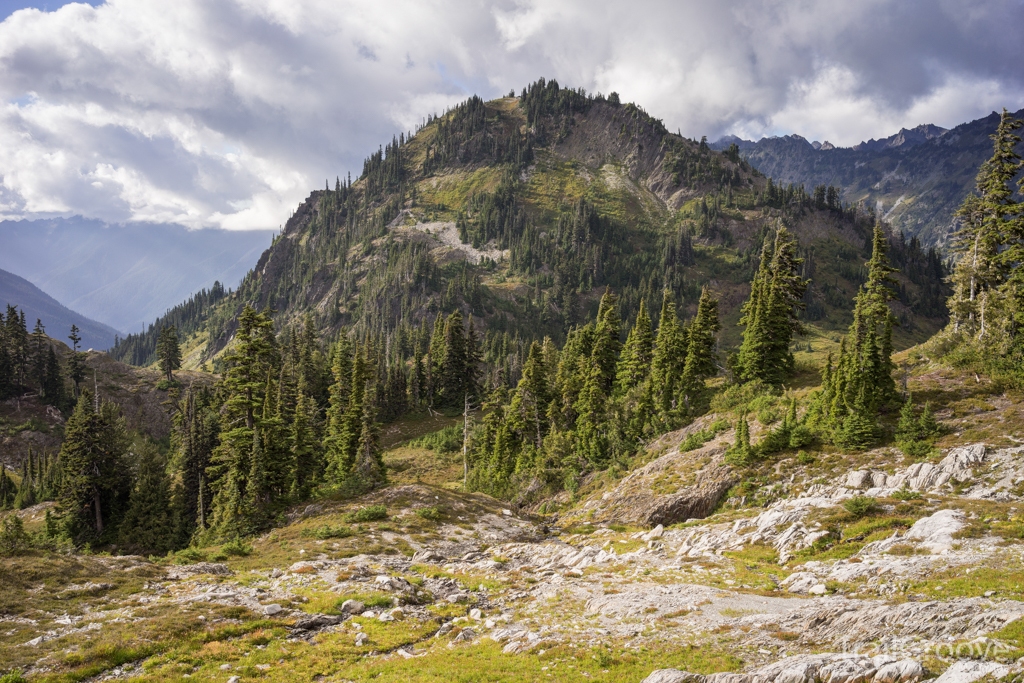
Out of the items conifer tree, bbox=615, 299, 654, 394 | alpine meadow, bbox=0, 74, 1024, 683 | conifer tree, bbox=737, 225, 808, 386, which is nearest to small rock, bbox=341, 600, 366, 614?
alpine meadow, bbox=0, 74, 1024, 683

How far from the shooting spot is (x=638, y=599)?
2127cm

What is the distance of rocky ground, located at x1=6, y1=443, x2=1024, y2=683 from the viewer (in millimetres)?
13836

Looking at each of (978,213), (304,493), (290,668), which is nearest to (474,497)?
(304,493)

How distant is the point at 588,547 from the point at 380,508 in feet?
58.9

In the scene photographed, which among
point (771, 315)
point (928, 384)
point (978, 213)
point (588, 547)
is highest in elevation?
point (978, 213)

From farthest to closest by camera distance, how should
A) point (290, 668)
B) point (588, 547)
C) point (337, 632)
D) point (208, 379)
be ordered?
point (208, 379) < point (588, 547) < point (337, 632) < point (290, 668)

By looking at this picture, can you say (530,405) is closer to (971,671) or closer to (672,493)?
(672,493)

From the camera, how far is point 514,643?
17859 mm

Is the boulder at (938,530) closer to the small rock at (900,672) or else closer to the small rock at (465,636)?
the small rock at (900,672)

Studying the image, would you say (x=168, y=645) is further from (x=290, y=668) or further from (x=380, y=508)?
(x=380, y=508)

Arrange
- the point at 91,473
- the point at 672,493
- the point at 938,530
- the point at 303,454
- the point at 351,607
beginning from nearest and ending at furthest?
1. the point at 938,530
2. the point at 351,607
3. the point at 672,493
4. the point at 91,473
5. the point at 303,454

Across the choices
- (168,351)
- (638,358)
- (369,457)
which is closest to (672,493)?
(638,358)

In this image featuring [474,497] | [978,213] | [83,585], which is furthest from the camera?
[474,497]

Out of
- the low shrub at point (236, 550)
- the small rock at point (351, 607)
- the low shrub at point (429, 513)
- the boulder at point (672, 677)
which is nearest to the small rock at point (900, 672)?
the boulder at point (672, 677)
